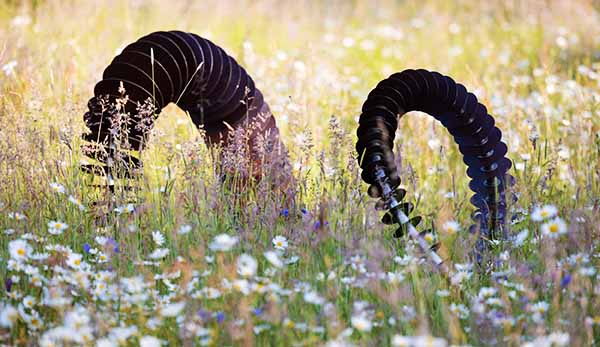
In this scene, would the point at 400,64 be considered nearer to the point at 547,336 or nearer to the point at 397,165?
the point at 397,165

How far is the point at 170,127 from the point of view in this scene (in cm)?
548

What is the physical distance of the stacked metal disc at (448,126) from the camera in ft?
13.1

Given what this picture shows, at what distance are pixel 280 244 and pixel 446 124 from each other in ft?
4.26

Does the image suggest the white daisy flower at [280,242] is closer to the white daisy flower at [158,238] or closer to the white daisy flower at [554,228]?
the white daisy flower at [158,238]

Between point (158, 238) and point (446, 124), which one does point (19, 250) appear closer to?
point (158, 238)

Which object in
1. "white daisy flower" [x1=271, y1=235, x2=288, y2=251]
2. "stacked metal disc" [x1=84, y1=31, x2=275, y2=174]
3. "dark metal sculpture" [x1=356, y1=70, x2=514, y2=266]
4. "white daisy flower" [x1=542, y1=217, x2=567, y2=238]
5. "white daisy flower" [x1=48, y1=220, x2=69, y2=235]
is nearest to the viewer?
"white daisy flower" [x1=542, y1=217, x2=567, y2=238]

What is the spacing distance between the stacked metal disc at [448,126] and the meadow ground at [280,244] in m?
0.11

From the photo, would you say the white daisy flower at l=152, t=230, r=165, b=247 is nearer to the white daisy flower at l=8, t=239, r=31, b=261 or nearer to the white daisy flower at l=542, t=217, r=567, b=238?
the white daisy flower at l=8, t=239, r=31, b=261

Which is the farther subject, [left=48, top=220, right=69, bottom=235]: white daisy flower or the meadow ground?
[left=48, top=220, right=69, bottom=235]: white daisy flower

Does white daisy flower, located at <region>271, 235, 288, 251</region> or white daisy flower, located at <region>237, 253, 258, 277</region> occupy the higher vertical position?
white daisy flower, located at <region>271, 235, 288, 251</region>

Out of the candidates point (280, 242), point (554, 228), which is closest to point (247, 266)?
point (280, 242)

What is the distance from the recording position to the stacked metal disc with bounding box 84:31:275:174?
416cm

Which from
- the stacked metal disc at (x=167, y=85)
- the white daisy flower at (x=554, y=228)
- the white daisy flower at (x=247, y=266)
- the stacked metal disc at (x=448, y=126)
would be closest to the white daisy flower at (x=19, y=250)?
the white daisy flower at (x=247, y=266)

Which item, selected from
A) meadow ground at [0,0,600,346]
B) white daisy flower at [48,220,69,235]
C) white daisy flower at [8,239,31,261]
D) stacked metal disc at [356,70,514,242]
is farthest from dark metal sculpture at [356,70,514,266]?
white daisy flower at [8,239,31,261]
